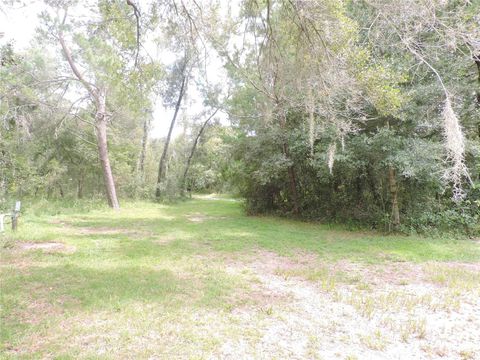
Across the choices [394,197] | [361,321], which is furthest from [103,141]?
[361,321]

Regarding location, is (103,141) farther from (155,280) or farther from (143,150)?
(155,280)

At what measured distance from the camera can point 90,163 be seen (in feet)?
49.2

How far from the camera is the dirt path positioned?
2.42 metres

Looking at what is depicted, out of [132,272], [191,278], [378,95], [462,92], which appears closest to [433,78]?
[462,92]

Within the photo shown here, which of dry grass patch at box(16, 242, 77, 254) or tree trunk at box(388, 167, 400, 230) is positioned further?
tree trunk at box(388, 167, 400, 230)

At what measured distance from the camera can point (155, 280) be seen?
397 centimetres

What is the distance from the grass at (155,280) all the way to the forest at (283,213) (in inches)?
1.0

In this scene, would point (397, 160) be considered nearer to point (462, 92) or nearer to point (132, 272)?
point (462, 92)

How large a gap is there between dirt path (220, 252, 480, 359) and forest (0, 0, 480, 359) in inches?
0.9

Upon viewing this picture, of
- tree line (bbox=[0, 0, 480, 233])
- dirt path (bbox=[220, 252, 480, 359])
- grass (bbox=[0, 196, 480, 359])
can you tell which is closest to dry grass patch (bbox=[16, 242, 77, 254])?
grass (bbox=[0, 196, 480, 359])

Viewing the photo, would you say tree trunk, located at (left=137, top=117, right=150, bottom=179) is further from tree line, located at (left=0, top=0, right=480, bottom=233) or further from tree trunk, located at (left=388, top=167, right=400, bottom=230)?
tree trunk, located at (left=388, top=167, right=400, bottom=230)

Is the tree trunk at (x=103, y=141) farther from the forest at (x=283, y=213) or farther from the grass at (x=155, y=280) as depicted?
the grass at (x=155, y=280)

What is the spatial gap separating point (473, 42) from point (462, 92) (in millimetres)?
5997

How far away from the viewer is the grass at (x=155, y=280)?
2518 mm
